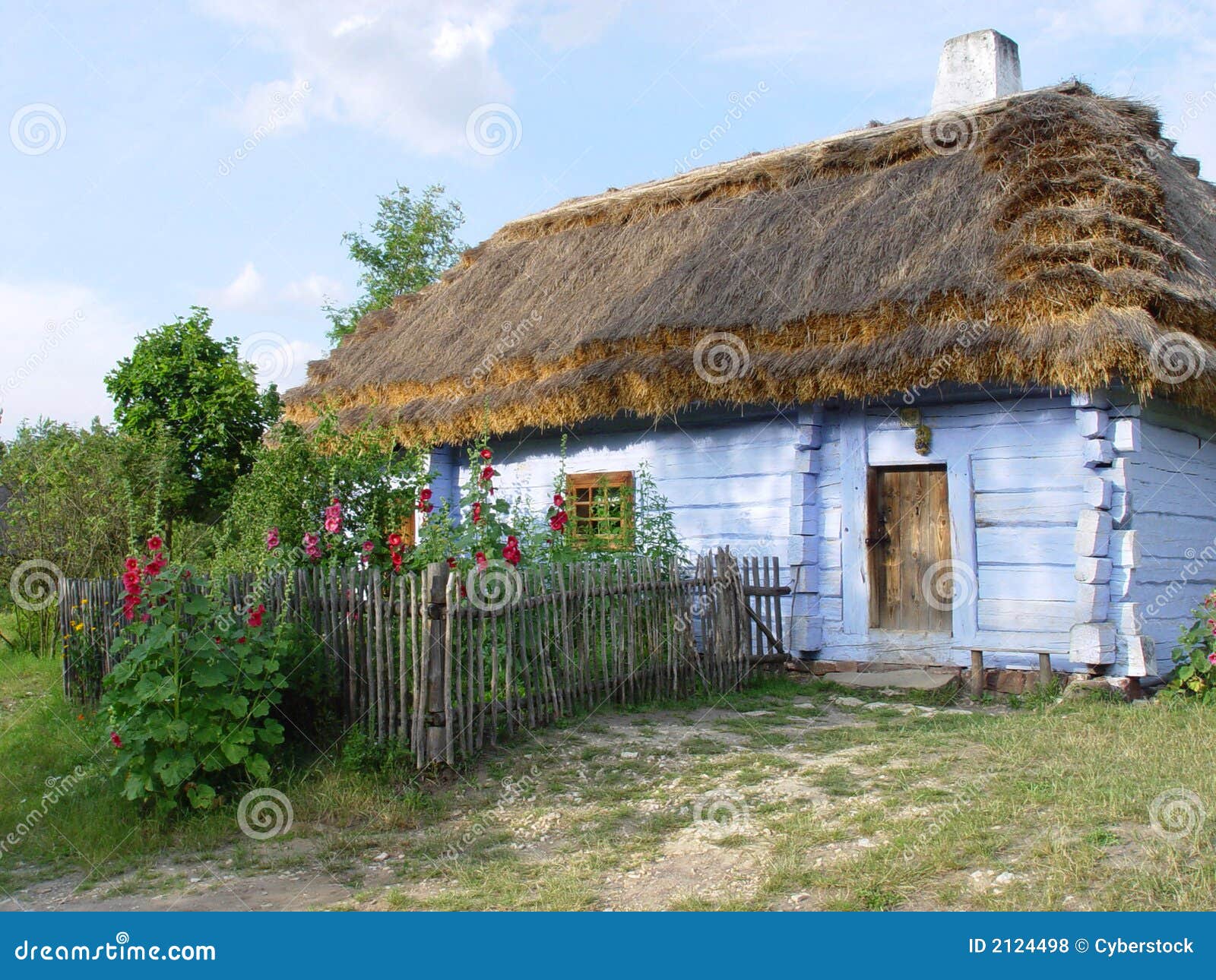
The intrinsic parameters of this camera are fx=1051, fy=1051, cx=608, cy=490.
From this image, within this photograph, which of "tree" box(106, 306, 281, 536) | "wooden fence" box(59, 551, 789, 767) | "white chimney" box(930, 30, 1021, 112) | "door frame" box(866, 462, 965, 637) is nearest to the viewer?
"wooden fence" box(59, 551, 789, 767)

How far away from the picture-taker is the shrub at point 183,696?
5.04 m

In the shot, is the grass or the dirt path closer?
the grass

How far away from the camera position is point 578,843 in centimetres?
471

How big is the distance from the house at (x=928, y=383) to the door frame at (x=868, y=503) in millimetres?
Answer: 20

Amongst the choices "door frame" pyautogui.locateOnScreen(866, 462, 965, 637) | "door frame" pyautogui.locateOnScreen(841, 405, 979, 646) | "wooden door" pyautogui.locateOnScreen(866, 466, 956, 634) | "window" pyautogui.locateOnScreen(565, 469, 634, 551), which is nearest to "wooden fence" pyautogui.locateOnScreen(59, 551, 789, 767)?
"window" pyautogui.locateOnScreen(565, 469, 634, 551)

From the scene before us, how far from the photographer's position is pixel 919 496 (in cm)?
879

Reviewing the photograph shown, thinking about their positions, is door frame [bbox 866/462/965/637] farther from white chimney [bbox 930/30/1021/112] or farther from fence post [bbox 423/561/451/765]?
white chimney [bbox 930/30/1021/112]

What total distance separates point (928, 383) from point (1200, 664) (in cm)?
272

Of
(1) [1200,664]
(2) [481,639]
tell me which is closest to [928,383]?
(1) [1200,664]

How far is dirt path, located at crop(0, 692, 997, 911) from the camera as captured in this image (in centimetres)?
412

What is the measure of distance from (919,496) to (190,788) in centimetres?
608

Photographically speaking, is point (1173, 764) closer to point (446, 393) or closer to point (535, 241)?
point (446, 393)

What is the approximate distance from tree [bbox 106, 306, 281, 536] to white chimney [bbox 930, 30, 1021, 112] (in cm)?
905

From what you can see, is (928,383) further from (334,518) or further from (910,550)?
(334,518)
